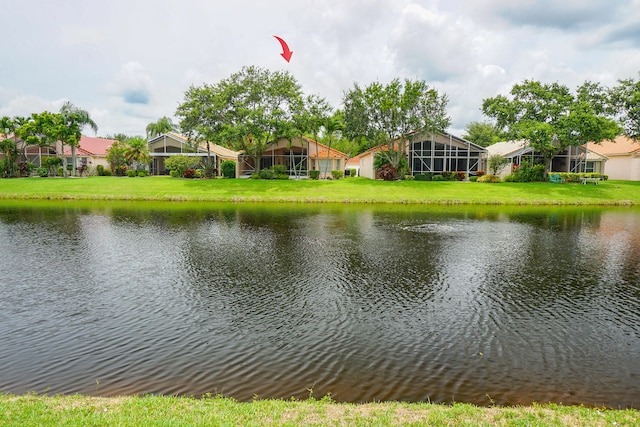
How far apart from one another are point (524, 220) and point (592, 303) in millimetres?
20396

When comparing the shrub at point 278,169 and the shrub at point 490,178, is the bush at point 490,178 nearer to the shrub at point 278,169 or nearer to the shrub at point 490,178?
the shrub at point 490,178

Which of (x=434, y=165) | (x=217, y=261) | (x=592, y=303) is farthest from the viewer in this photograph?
(x=434, y=165)

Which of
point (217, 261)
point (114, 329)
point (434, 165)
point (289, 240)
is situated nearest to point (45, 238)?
point (217, 261)

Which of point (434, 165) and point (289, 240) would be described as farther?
point (434, 165)

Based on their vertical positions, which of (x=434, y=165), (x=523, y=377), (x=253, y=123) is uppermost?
(x=253, y=123)

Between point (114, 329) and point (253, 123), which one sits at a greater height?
point (253, 123)

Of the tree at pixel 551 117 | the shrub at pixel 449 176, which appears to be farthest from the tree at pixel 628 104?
the shrub at pixel 449 176

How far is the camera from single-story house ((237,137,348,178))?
59.7 m

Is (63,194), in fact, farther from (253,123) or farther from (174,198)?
(253,123)

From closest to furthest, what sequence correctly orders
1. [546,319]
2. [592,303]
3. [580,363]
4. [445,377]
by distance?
[445,377] → [580,363] → [546,319] → [592,303]

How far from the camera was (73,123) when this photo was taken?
188 feet

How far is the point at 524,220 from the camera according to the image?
32.1 meters

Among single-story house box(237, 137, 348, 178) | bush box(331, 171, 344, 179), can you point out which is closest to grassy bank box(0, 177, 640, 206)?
bush box(331, 171, 344, 179)

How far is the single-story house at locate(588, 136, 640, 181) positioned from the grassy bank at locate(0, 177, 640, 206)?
11395mm
